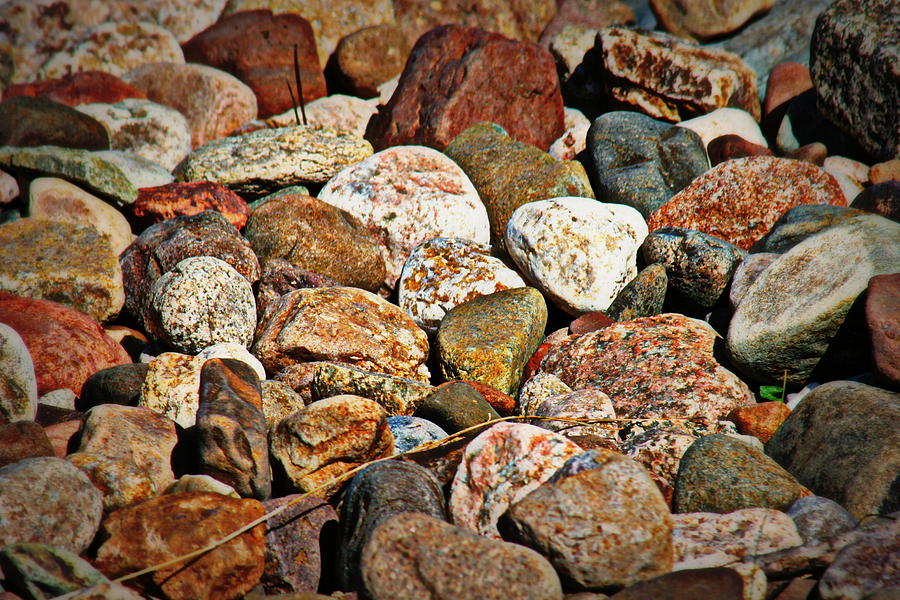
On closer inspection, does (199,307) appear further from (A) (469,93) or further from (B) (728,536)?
(A) (469,93)

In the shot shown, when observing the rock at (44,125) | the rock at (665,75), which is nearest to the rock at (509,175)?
the rock at (665,75)

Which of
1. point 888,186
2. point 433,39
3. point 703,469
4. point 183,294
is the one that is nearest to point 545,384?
point 703,469

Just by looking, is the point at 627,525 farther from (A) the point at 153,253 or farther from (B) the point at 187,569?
(A) the point at 153,253

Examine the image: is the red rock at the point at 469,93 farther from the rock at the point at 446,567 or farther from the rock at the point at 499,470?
the rock at the point at 446,567

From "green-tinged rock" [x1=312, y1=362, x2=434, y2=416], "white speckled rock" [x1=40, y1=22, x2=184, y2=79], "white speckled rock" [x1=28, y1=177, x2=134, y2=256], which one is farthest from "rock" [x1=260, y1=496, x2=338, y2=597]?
"white speckled rock" [x1=40, y1=22, x2=184, y2=79]

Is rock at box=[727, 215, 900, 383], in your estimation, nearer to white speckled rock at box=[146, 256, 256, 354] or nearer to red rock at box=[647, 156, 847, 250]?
red rock at box=[647, 156, 847, 250]

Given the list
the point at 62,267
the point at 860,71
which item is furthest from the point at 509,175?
the point at 62,267

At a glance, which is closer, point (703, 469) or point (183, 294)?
point (703, 469)
